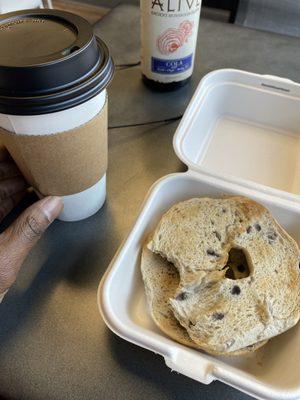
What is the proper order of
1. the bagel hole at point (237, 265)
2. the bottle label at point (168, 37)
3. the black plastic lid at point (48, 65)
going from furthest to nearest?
the bottle label at point (168, 37)
the bagel hole at point (237, 265)
the black plastic lid at point (48, 65)

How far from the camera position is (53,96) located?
385 millimetres

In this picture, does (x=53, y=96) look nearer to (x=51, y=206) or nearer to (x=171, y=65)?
(x=51, y=206)

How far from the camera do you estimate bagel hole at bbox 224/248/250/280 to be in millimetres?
494

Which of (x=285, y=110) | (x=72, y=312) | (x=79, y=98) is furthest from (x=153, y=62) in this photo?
(x=72, y=312)

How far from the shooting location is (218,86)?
0.77 metres

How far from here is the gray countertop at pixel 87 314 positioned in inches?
16.8

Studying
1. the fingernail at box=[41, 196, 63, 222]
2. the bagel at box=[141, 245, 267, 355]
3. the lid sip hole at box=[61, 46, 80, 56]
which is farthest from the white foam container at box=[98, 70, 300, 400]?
the lid sip hole at box=[61, 46, 80, 56]

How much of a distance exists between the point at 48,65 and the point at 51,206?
200 millimetres

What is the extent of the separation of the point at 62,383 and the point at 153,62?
0.62 meters

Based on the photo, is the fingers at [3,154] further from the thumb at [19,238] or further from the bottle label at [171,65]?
the bottle label at [171,65]

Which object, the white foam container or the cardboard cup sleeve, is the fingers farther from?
the white foam container

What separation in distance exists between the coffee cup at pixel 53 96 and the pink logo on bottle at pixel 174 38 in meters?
0.28

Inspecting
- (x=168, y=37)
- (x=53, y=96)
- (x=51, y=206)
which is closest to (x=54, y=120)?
(x=53, y=96)

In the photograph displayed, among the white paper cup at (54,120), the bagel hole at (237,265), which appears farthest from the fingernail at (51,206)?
the bagel hole at (237,265)
